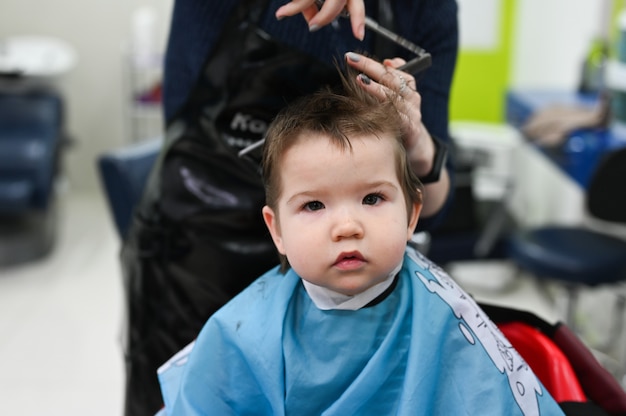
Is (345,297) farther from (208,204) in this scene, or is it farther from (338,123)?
(208,204)

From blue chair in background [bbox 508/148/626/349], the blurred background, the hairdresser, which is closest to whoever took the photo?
the hairdresser

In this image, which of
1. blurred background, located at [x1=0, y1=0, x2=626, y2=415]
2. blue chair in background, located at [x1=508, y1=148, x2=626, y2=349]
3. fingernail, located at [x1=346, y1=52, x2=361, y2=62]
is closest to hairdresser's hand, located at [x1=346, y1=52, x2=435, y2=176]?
fingernail, located at [x1=346, y1=52, x2=361, y2=62]

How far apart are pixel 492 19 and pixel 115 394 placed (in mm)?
2589

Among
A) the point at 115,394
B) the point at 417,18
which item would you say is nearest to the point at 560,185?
the point at 115,394

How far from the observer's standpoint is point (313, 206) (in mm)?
837

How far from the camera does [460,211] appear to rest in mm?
3160

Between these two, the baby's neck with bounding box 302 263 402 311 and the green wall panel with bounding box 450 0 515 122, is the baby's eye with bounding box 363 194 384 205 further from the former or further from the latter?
the green wall panel with bounding box 450 0 515 122

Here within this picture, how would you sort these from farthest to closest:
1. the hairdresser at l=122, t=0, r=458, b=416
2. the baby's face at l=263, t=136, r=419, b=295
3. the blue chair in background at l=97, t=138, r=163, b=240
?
the blue chair in background at l=97, t=138, r=163, b=240, the hairdresser at l=122, t=0, r=458, b=416, the baby's face at l=263, t=136, r=419, b=295

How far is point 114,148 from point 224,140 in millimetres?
3801

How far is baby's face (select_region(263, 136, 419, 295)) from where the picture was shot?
0.81 metres

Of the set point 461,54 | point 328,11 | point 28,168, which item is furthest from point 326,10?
point 461,54

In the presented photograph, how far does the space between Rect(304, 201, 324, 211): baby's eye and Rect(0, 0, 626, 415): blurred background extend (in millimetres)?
1698

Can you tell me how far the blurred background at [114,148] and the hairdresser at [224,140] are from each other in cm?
121

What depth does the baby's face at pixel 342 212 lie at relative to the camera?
812 millimetres
